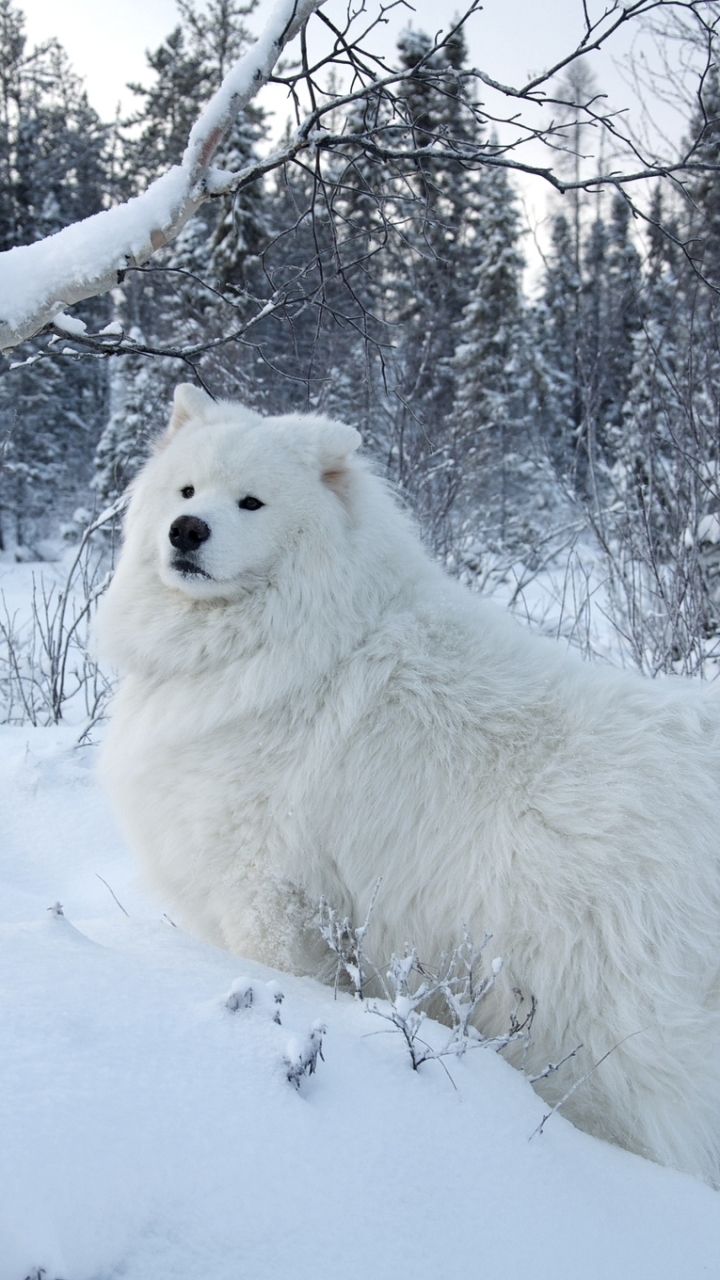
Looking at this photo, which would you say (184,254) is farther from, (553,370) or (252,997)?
(252,997)

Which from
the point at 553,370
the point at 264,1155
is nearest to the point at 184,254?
the point at 553,370

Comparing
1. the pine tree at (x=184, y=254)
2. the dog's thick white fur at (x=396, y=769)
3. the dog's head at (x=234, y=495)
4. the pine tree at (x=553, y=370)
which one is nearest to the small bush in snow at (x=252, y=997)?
the dog's thick white fur at (x=396, y=769)

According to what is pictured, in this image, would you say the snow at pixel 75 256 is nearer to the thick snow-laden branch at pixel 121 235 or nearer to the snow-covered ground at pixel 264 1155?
the thick snow-laden branch at pixel 121 235

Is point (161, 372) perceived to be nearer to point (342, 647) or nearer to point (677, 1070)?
point (342, 647)

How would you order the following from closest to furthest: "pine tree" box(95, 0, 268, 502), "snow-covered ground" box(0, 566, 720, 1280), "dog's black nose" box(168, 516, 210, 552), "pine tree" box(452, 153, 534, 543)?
"snow-covered ground" box(0, 566, 720, 1280) → "dog's black nose" box(168, 516, 210, 552) → "pine tree" box(95, 0, 268, 502) → "pine tree" box(452, 153, 534, 543)

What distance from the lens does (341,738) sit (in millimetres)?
2541

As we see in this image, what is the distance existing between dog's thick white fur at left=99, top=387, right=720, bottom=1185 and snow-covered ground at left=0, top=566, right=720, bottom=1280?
37 cm

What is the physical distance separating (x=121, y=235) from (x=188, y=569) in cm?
99

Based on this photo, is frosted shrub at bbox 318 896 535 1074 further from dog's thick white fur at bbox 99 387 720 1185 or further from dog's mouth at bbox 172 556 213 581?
dog's mouth at bbox 172 556 213 581

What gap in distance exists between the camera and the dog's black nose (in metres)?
2.64

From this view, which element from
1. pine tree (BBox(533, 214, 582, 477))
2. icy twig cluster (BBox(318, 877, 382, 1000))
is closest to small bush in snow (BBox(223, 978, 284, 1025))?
Answer: icy twig cluster (BBox(318, 877, 382, 1000))

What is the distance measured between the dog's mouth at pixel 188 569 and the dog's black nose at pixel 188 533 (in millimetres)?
40

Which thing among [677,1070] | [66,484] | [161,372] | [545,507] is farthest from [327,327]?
[66,484]

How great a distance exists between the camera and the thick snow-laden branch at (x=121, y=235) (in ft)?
6.93
